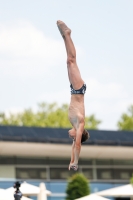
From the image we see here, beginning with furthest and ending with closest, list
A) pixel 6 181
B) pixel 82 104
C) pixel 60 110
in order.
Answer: pixel 60 110 → pixel 6 181 → pixel 82 104

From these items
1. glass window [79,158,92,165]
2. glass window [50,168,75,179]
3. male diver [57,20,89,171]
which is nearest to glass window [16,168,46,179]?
glass window [50,168,75,179]

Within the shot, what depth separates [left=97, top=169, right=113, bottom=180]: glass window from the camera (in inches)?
1476

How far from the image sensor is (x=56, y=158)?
37.2 m

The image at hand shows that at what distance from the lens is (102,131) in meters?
40.2

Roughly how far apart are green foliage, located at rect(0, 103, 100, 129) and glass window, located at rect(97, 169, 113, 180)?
35663mm

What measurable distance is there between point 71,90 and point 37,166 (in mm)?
26794

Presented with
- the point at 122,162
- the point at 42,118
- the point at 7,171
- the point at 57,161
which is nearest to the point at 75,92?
the point at 7,171

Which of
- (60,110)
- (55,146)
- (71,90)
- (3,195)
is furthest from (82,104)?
(60,110)

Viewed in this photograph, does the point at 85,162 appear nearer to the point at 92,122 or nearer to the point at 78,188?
the point at 78,188

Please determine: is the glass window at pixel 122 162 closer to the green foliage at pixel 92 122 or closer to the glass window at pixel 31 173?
the glass window at pixel 31 173

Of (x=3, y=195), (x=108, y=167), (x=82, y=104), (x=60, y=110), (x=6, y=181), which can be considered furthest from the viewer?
(x=60, y=110)

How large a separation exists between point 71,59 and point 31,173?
2662 cm

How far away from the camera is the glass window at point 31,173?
3597cm

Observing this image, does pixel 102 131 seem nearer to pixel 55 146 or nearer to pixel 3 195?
pixel 55 146
